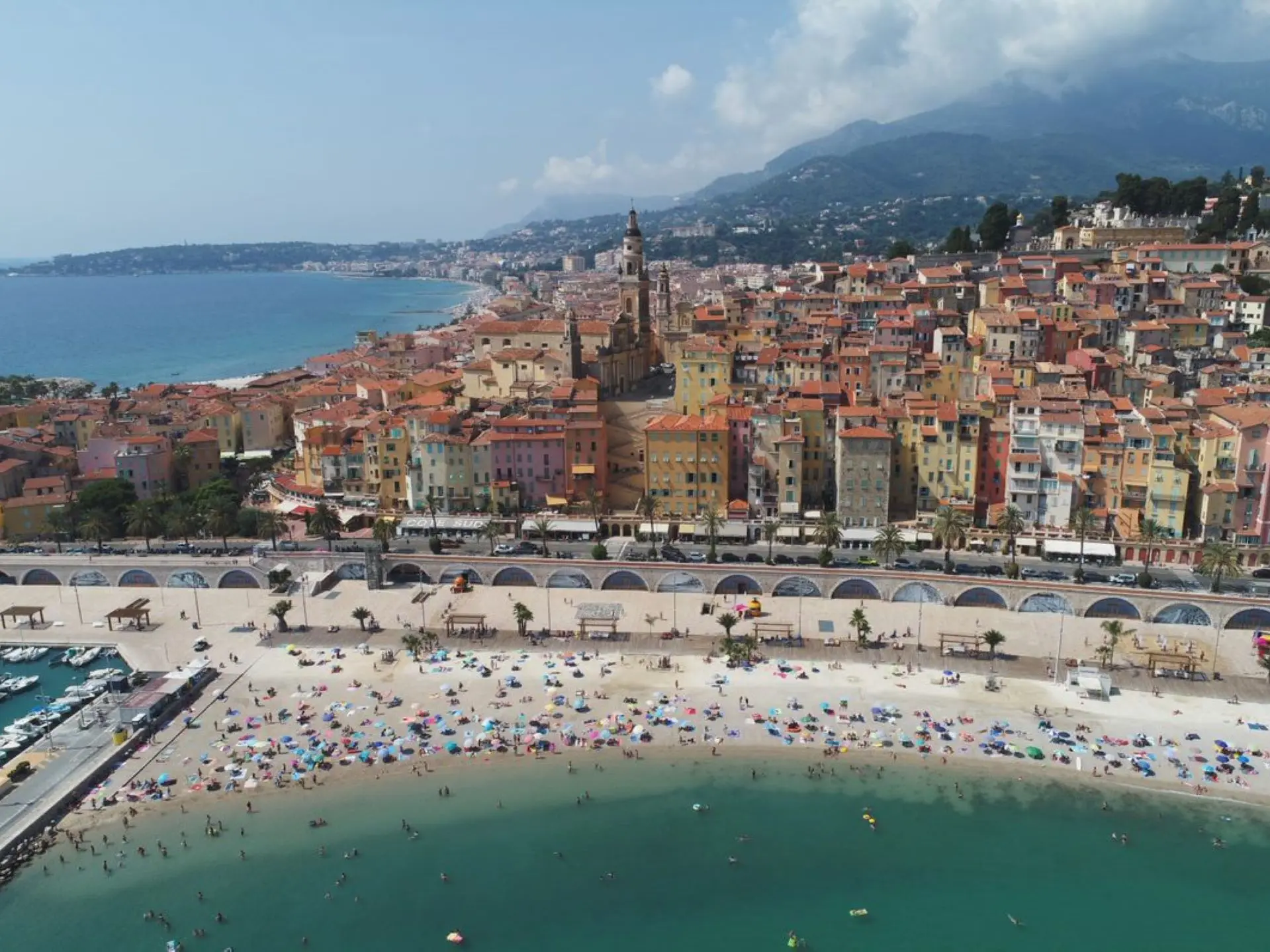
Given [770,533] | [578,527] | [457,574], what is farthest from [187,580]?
[770,533]

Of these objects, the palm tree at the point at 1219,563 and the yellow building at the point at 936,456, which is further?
the yellow building at the point at 936,456

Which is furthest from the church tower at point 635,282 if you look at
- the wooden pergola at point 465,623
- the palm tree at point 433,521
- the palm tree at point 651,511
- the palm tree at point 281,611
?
the palm tree at point 281,611

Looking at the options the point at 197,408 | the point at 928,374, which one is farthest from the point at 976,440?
the point at 197,408

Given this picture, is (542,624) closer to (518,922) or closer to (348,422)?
(518,922)

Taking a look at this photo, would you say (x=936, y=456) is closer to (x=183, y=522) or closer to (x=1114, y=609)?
(x=1114, y=609)

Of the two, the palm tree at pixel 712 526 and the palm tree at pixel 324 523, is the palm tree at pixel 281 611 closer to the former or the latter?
the palm tree at pixel 324 523

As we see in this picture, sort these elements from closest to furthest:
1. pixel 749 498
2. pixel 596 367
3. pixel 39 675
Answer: pixel 39 675 → pixel 749 498 → pixel 596 367
